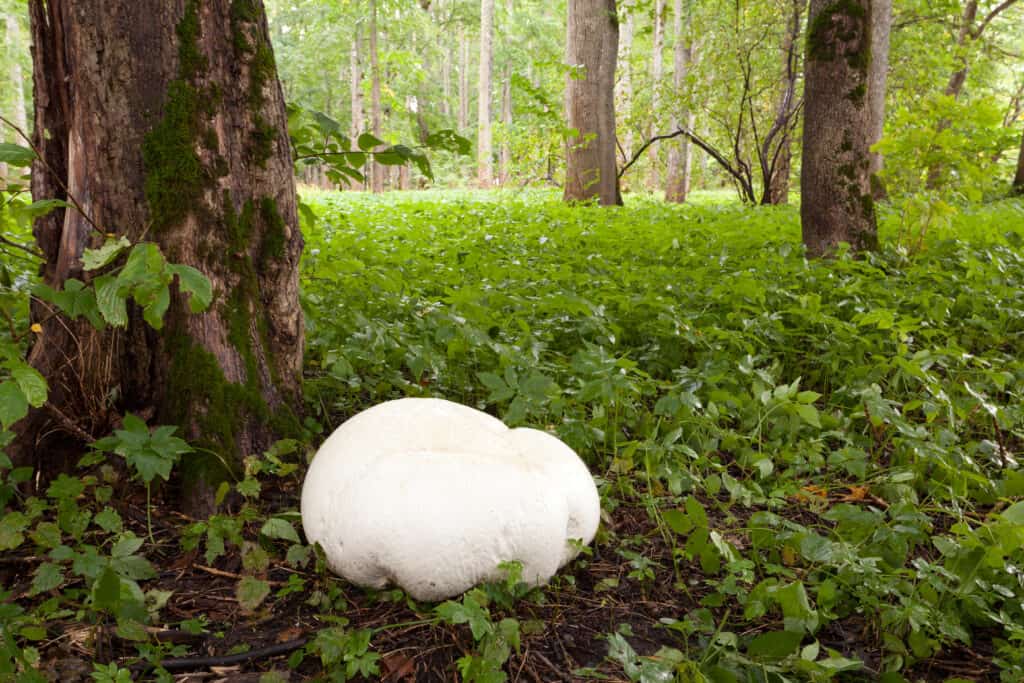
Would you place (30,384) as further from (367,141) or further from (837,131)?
(837,131)

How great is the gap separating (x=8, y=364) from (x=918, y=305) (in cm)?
501

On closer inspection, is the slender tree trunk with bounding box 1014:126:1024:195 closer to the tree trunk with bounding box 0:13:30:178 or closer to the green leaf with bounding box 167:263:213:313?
the green leaf with bounding box 167:263:213:313

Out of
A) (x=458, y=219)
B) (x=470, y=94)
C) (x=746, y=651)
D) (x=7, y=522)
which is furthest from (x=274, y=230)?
(x=470, y=94)

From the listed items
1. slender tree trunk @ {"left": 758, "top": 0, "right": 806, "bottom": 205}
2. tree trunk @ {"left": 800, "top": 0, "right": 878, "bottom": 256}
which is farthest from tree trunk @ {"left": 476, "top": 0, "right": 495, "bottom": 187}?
tree trunk @ {"left": 800, "top": 0, "right": 878, "bottom": 256}

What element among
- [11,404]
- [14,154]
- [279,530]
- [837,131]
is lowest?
[279,530]

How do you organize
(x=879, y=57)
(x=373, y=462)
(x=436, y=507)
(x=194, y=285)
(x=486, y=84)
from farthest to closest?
(x=486, y=84) < (x=879, y=57) < (x=373, y=462) < (x=436, y=507) < (x=194, y=285)

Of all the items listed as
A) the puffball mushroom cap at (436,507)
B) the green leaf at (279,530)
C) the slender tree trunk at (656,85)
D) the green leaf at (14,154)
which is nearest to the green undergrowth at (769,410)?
the puffball mushroom cap at (436,507)

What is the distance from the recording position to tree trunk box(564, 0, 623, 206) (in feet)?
34.9

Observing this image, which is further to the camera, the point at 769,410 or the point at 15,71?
the point at 15,71

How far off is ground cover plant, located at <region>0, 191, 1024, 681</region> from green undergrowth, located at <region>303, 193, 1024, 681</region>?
0.05 feet

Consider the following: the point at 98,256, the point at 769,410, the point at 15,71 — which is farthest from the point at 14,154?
the point at 15,71

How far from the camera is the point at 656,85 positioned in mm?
13297

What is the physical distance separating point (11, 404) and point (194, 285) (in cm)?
52

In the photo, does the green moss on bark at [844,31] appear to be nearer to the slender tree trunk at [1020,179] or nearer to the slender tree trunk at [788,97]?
the slender tree trunk at [788,97]
